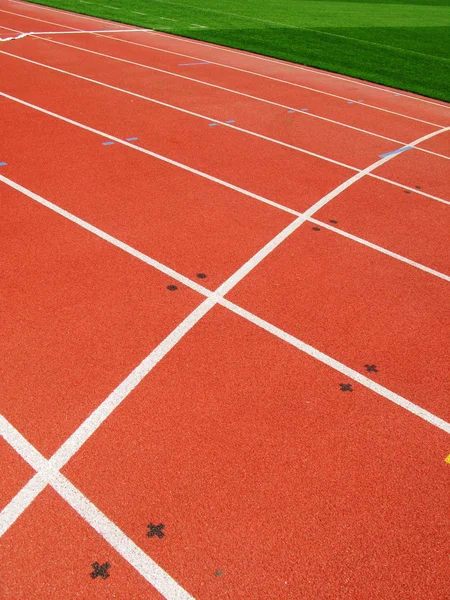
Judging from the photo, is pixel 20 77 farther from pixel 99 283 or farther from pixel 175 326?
pixel 175 326

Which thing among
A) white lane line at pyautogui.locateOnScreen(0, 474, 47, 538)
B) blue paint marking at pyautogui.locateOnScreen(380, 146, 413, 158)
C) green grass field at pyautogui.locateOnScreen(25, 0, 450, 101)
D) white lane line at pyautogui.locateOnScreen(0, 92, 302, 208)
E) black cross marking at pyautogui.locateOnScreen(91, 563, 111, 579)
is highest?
green grass field at pyautogui.locateOnScreen(25, 0, 450, 101)

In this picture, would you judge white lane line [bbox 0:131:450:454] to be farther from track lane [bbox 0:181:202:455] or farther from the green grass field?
the green grass field

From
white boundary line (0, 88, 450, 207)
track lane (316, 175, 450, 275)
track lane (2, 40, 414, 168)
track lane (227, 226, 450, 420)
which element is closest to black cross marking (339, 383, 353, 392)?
track lane (227, 226, 450, 420)

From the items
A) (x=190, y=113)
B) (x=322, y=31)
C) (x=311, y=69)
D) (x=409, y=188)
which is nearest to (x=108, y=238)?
(x=409, y=188)

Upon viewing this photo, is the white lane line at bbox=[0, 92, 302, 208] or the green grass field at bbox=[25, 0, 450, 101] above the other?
the green grass field at bbox=[25, 0, 450, 101]

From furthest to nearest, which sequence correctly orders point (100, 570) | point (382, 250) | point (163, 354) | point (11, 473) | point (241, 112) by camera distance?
1. point (241, 112)
2. point (382, 250)
3. point (163, 354)
4. point (11, 473)
5. point (100, 570)

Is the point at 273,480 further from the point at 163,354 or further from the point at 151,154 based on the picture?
the point at 151,154

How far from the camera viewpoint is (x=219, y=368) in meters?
4.88

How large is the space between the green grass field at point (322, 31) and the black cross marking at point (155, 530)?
47.0 ft

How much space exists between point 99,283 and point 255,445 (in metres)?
2.50

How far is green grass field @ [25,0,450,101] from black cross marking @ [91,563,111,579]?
14.7 meters

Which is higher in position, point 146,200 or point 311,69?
point 311,69

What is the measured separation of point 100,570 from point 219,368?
1956mm

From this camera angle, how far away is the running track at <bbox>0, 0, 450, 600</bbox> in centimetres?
350
